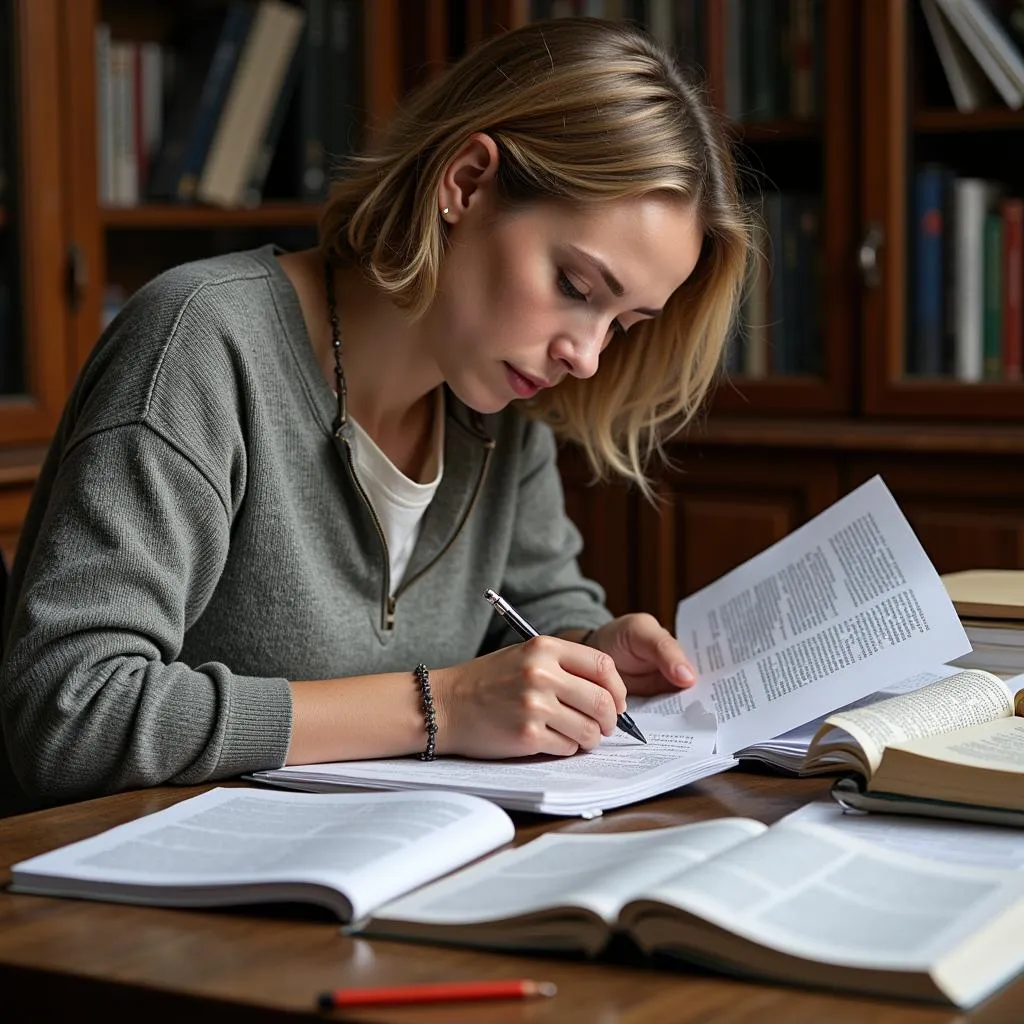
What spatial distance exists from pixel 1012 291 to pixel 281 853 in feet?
6.34

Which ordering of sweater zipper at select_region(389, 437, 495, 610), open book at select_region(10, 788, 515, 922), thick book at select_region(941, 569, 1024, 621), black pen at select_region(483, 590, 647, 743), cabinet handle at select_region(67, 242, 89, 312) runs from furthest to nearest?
cabinet handle at select_region(67, 242, 89, 312) → sweater zipper at select_region(389, 437, 495, 610) → thick book at select_region(941, 569, 1024, 621) → black pen at select_region(483, 590, 647, 743) → open book at select_region(10, 788, 515, 922)

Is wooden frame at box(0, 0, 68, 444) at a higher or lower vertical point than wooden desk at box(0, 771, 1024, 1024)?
higher

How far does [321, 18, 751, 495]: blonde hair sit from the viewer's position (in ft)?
4.44

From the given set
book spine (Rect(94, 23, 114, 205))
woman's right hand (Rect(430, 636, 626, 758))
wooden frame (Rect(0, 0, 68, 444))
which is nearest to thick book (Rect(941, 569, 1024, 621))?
woman's right hand (Rect(430, 636, 626, 758))

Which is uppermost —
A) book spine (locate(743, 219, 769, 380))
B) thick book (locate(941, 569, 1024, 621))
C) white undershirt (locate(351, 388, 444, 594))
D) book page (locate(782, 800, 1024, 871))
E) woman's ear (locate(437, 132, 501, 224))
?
woman's ear (locate(437, 132, 501, 224))

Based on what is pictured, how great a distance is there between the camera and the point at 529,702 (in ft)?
3.67

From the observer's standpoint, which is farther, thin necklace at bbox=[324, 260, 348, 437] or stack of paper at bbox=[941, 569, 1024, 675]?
thin necklace at bbox=[324, 260, 348, 437]

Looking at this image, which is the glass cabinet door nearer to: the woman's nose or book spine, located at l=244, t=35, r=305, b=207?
book spine, located at l=244, t=35, r=305, b=207

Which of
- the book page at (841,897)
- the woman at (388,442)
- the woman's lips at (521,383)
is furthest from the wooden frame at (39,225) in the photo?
the book page at (841,897)

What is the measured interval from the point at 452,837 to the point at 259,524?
56 cm

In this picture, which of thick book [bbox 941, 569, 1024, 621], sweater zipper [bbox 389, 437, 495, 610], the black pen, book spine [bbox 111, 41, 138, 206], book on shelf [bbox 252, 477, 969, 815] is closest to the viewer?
book on shelf [bbox 252, 477, 969, 815]

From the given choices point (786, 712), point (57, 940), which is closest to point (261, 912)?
point (57, 940)

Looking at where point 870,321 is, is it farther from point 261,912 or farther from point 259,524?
point 261,912

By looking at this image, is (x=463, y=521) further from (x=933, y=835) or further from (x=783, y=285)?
(x=783, y=285)
